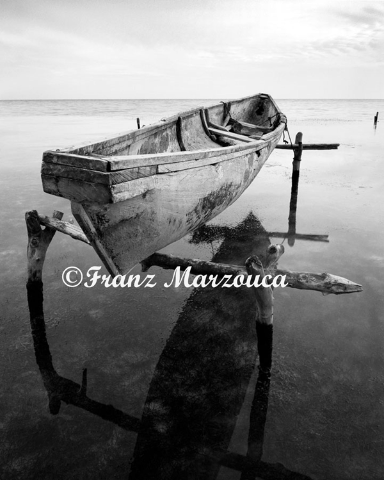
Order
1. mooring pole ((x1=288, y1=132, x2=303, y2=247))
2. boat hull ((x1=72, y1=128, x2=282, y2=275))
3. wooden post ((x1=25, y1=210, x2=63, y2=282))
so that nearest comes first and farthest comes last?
boat hull ((x1=72, y1=128, x2=282, y2=275)) < wooden post ((x1=25, y1=210, x2=63, y2=282)) < mooring pole ((x1=288, y1=132, x2=303, y2=247))

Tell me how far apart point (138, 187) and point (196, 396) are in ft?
7.78

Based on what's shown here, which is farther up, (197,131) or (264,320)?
(197,131)

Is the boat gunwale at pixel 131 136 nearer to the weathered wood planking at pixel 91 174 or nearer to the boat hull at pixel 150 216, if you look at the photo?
the weathered wood planking at pixel 91 174

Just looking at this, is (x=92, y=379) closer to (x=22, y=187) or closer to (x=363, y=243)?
(x=363, y=243)

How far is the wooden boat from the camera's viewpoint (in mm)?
3344

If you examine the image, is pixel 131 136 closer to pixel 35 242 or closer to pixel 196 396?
pixel 35 242

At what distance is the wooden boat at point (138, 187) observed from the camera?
3.34m

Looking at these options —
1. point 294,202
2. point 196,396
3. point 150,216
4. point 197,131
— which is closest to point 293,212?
point 294,202

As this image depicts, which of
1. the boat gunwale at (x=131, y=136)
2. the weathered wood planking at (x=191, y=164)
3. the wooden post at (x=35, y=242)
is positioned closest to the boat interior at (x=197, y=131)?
the boat gunwale at (x=131, y=136)

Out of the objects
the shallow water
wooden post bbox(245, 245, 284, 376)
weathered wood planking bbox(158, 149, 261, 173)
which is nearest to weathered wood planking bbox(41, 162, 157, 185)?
weathered wood planking bbox(158, 149, 261, 173)

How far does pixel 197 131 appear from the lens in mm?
8773

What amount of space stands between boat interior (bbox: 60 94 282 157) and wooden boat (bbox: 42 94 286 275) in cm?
3

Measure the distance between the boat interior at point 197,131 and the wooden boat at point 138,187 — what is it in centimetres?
3

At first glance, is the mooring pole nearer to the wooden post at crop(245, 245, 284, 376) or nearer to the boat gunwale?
the boat gunwale
